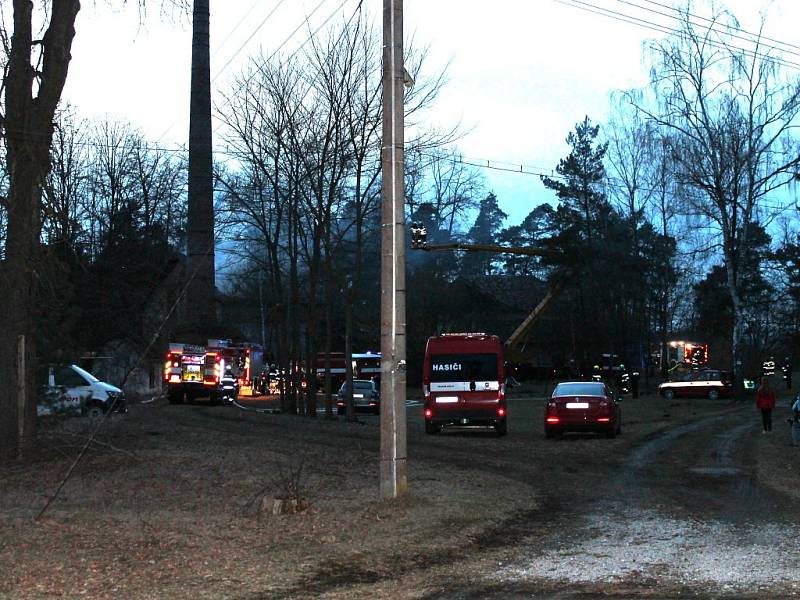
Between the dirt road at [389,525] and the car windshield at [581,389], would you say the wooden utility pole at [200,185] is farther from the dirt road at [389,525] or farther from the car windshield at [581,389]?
the dirt road at [389,525]

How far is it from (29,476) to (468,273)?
210ft

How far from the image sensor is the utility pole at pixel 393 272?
496 inches

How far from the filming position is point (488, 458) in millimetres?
19875

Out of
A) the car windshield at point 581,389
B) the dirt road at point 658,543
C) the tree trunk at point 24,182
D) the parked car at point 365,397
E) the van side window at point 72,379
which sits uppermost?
the tree trunk at point 24,182

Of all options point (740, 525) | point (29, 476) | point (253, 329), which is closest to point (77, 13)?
point (29, 476)

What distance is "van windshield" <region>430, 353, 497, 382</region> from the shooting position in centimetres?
2675

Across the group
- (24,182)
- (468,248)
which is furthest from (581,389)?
(24,182)

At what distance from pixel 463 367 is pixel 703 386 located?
111 ft

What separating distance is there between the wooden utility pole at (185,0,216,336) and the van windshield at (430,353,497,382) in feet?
A: 39.8

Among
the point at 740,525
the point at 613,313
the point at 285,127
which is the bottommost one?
the point at 740,525

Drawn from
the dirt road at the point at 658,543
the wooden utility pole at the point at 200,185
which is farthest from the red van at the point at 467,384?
the wooden utility pole at the point at 200,185

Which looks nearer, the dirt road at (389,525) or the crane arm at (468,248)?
the dirt road at (389,525)

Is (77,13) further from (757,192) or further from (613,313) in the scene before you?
(613,313)

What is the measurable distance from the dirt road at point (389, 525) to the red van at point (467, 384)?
5878 millimetres
